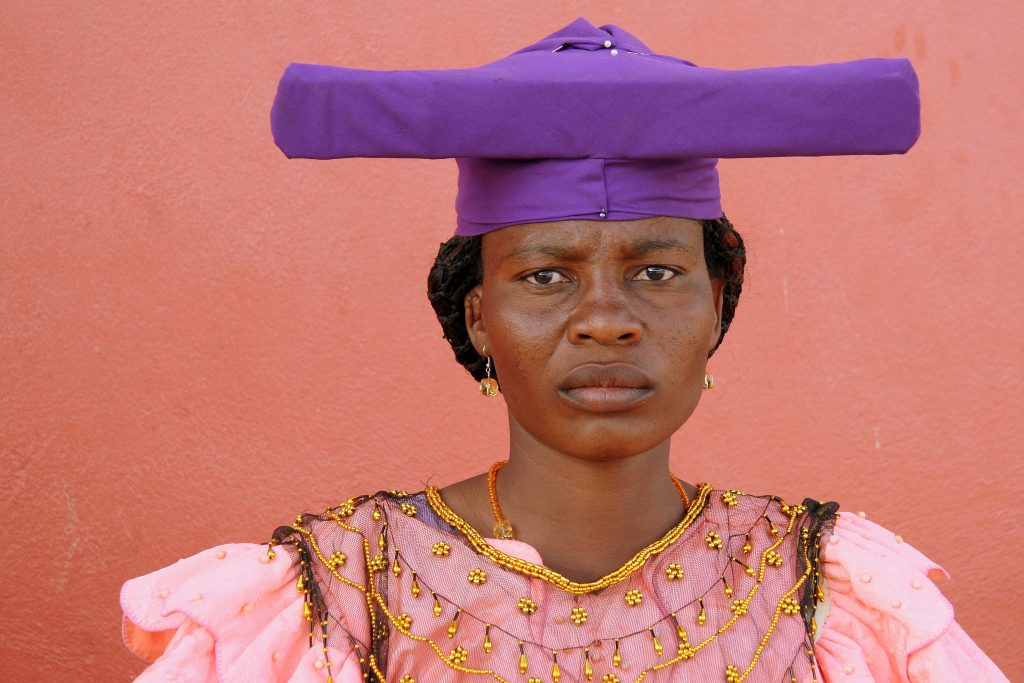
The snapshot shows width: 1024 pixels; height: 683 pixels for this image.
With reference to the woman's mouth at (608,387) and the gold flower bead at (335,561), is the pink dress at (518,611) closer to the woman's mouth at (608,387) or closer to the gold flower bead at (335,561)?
the gold flower bead at (335,561)

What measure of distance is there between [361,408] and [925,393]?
1.43 m

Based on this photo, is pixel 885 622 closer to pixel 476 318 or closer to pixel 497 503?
pixel 497 503

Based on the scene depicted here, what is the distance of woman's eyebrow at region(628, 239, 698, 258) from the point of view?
7.40 feet

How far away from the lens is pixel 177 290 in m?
3.63

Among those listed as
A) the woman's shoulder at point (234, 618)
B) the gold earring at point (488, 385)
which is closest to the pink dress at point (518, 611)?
the woman's shoulder at point (234, 618)

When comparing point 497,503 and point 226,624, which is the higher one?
point 497,503

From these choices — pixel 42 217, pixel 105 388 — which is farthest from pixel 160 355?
pixel 42 217

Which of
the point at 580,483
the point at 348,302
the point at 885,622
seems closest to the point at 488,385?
the point at 580,483

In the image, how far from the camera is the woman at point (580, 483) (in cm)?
206

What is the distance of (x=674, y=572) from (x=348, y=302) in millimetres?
1496

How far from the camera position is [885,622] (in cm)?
235

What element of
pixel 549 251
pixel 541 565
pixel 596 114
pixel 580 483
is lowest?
pixel 541 565

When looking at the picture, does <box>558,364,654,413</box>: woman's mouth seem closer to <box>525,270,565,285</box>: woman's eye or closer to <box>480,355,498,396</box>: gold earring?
<box>525,270,565,285</box>: woman's eye

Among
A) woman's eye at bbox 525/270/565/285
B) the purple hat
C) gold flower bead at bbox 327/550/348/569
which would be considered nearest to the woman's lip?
A: woman's eye at bbox 525/270/565/285
